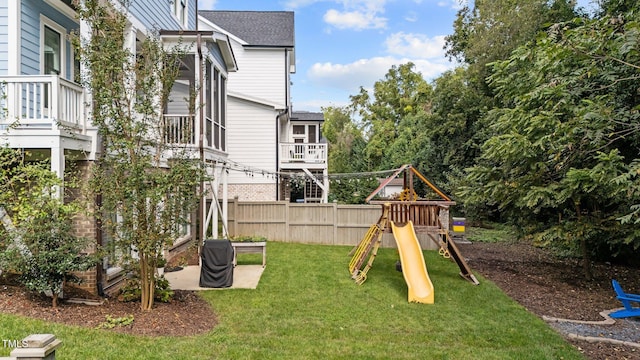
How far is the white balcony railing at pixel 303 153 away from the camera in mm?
17297

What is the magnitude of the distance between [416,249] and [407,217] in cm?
105

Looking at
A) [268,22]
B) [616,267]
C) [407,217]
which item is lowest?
[616,267]

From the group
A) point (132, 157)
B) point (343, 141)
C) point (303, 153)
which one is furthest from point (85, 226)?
point (343, 141)

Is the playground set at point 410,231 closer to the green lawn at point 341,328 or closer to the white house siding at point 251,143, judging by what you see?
the green lawn at point 341,328

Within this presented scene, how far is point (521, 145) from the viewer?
8.35 metres

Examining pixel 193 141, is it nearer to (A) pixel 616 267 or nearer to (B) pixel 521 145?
(B) pixel 521 145

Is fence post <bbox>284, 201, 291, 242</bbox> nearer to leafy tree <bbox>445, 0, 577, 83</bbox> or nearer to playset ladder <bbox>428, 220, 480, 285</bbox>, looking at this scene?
playset ladder <bbox>428, 220, 480, 285</bbox>

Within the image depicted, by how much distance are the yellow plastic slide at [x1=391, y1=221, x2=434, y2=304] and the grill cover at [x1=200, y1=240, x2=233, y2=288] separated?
350cm

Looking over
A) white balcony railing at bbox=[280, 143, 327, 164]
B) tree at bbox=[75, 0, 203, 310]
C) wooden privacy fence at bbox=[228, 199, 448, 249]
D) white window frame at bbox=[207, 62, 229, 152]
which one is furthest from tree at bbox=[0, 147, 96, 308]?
white balcony railing at bbox=[280, 143, 327, 164]

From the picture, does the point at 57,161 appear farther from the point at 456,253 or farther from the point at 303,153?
the point at 303,153

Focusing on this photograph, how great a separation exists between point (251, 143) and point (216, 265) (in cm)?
937

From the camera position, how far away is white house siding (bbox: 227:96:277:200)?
16531 millimetres

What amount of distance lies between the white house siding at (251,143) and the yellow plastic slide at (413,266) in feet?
28.4

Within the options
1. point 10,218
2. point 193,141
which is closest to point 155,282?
point 10,218
